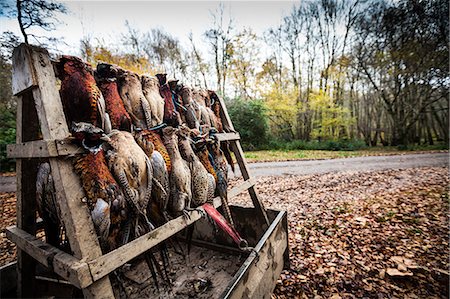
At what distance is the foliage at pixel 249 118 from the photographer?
679 inches

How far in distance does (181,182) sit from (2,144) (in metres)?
12.5

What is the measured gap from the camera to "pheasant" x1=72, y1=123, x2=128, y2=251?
1.28m

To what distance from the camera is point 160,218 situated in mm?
1700

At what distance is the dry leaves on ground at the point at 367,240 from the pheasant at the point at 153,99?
7.27ft

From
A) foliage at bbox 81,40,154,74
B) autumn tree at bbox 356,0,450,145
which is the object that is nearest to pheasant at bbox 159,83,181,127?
foliage at bbox 81,40,154,74

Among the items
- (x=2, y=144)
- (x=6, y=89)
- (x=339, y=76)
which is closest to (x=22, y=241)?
(x=6, y=89)

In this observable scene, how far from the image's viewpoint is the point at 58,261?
1163mm

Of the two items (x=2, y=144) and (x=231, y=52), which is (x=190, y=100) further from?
(x=231, y=52)

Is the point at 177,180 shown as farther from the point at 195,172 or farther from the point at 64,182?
the point at 64,182

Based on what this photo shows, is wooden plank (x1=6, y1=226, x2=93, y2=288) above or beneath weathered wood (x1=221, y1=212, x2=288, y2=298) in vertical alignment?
above

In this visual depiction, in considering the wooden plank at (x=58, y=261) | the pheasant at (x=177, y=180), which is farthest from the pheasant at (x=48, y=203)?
the pheasant at (x=177, y=180)

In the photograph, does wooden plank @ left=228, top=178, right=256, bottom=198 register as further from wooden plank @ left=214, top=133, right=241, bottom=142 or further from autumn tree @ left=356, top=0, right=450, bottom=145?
autumn tree @ left=356, top=0, right=450, bottom=145

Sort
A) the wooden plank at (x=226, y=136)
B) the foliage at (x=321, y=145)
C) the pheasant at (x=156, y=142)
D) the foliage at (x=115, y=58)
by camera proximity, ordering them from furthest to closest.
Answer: the foliage at (x=321, y=145)
the foliage at (x=115, y=58)
the wooden plank at (x=226, y=136)
the pheasant at (x=156, y=142)

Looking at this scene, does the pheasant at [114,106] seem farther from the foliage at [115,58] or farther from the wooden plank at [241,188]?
the foliage at [115,58]
